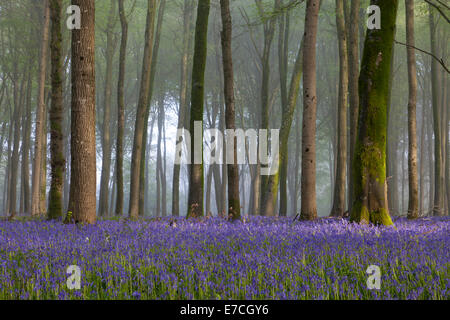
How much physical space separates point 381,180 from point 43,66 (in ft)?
44.1

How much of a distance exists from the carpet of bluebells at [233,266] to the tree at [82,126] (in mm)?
2182

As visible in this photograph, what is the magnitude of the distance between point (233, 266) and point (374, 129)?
5174mm

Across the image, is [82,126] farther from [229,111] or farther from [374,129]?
[374,129]

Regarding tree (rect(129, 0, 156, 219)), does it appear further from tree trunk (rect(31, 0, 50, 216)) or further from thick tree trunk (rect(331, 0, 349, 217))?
thick tree trunk (rect(331, 0, 349, 217))

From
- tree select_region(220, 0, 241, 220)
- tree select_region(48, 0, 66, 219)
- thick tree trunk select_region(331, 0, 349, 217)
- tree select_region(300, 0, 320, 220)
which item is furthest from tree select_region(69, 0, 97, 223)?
thick tree trunk select_region(331, 0, 349, 217)

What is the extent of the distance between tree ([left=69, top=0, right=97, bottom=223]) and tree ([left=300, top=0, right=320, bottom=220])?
529 centimetres

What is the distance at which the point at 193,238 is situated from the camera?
6559 millimetres

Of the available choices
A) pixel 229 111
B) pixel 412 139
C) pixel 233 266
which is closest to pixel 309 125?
pixel 229 111

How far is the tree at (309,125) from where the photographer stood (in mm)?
10219

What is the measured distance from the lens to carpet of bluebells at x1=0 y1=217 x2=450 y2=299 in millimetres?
3500

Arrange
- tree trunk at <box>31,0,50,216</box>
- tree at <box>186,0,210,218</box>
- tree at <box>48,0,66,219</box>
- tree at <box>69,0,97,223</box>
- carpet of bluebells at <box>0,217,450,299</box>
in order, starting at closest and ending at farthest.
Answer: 1. carpet of bluebells at <box>0,217,450,299</box>
2. tree at <box>69,0,97,223</box>
3. tree at <box>48,0,66,219</box>
4. tree at <box>186,0,210,218</box>
5. tree trunk at <box>31,0,50,216</box>

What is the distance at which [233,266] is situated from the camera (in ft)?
14.6

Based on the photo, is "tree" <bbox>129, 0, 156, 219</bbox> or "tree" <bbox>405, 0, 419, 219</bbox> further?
"tree" <bbox>129, 0, 156, 219</bbox>
